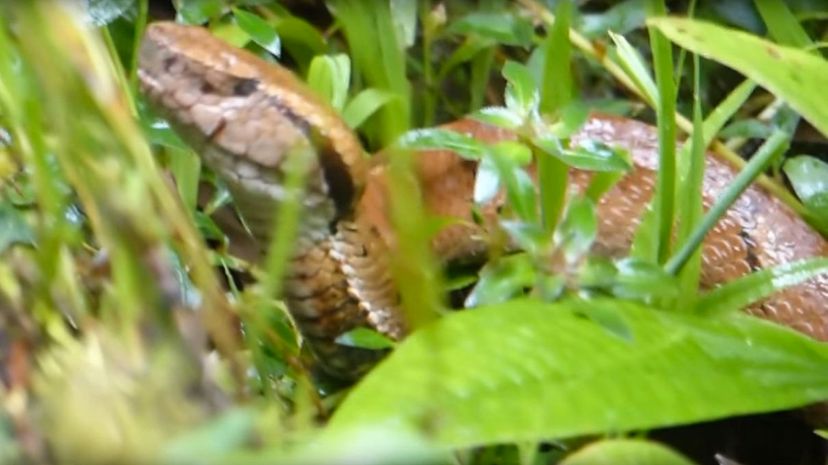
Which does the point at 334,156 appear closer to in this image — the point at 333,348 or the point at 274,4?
the point at 333,348

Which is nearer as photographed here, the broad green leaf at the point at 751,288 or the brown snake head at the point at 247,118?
the broad green leaf at the point at 751,288

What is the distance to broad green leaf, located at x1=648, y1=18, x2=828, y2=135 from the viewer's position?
103cm

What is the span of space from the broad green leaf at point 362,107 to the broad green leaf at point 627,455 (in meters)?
0.69

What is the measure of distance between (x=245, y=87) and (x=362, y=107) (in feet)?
0.59

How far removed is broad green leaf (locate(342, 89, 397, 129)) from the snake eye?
16 centimetres

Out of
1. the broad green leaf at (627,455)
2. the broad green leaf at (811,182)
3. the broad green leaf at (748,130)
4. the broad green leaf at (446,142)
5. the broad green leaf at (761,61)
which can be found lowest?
the broad green leaf at (811,182)

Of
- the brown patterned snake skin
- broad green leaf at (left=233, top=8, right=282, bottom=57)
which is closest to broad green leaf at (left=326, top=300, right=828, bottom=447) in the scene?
the brown patterned snake skin

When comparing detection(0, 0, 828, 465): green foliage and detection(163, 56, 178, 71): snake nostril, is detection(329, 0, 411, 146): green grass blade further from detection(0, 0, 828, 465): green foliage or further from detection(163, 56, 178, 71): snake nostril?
detection(163, 56, 178, 71): snake nostril

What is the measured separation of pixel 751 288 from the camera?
0.96 metres

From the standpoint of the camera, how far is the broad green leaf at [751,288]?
3.15 ft

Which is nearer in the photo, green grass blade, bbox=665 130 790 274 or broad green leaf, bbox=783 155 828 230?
green grass blade, bbox=665 130 790 274

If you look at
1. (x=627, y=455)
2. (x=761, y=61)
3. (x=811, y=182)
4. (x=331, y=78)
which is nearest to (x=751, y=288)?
(x=761, y=61)

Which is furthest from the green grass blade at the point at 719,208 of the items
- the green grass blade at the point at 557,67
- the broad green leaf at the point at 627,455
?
the broad green leaf at the point at 627,455

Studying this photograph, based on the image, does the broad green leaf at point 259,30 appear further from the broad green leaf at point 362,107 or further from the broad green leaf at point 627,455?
the broad green leaf at point 627,455
